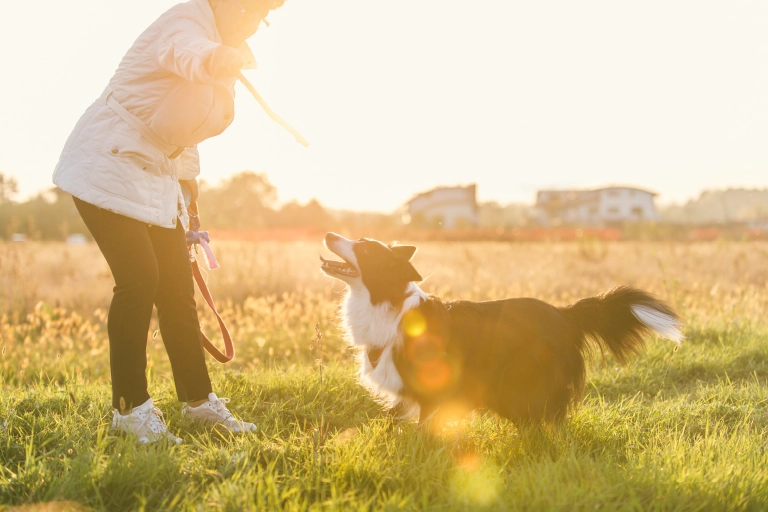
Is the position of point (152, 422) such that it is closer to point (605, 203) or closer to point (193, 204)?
point (193, 204)

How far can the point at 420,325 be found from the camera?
354 centimetres

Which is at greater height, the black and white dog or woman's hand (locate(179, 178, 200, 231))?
woman's hand (locate(179, 178, 200, 231))

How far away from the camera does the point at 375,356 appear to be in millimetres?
3684

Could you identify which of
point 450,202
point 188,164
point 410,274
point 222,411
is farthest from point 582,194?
point 222,411

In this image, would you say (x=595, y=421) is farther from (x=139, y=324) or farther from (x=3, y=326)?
(x=3, y=326)

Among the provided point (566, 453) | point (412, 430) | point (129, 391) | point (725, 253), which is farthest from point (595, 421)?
point (725, 253)

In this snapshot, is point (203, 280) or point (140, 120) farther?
point (203, 280)

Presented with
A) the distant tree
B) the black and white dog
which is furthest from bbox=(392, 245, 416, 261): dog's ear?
the distant tree

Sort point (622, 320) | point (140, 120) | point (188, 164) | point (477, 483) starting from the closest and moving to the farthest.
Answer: point (477, 483)
point (140, 120)
point (188, 164)
point (622, 320)

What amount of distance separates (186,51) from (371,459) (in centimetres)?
207

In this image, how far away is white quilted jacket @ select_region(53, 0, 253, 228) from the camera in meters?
2.80

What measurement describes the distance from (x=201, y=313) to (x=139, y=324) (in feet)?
13.8

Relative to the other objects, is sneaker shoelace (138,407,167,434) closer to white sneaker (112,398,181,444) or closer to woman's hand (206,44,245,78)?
white sneaker (112,398,181,444)

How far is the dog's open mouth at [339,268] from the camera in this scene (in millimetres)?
3783
